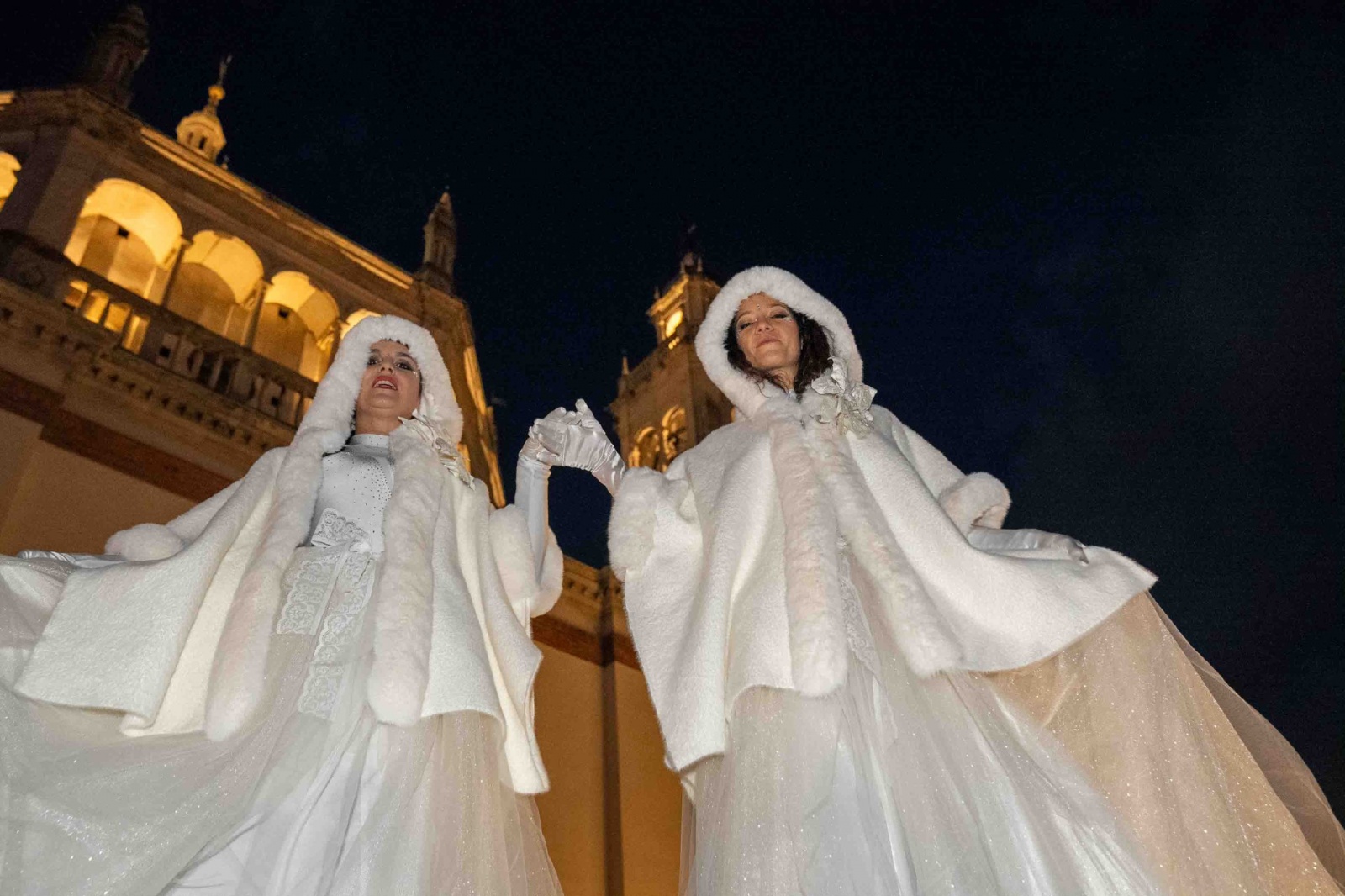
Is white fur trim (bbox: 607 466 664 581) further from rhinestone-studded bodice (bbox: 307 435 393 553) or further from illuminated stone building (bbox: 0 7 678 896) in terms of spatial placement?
illuminated stone building (bbox: 0 7 678 896)

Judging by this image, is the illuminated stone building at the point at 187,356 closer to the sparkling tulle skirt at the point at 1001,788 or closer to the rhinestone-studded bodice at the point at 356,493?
the rhinestone-studded bodice at the point at 356,493

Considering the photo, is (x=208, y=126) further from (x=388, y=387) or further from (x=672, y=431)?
(x=388, y=387)

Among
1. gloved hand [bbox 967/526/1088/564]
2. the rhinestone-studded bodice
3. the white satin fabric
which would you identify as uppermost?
the rhinestone-studded bodice

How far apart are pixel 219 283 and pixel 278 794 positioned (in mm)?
11263

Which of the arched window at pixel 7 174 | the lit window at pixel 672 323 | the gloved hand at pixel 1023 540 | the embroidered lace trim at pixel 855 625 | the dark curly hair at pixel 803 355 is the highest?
the lit window at pixel 672 323

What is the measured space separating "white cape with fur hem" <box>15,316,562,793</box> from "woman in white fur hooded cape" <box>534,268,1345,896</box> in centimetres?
49

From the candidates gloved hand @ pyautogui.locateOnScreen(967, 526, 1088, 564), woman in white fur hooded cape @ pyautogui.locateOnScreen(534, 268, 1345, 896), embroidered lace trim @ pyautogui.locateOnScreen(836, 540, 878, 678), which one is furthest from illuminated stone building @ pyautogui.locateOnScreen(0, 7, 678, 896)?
gloved hand @ pyautogui.locateOnScreen(967, 526, 1088, 564)

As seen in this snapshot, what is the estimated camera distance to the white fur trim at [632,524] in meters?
3.50

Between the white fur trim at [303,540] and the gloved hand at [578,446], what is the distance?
456mm

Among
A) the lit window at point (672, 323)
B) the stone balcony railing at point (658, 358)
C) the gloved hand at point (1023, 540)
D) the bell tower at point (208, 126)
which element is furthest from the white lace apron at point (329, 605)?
the bell tower at point (208, 126)

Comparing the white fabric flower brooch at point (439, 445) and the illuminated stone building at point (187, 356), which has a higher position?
the illuminated stone building at point (187, 356)

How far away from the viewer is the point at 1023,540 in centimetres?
340

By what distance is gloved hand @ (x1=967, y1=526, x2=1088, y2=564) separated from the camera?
10.7 ft

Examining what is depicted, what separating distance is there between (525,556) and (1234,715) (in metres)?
2.49
